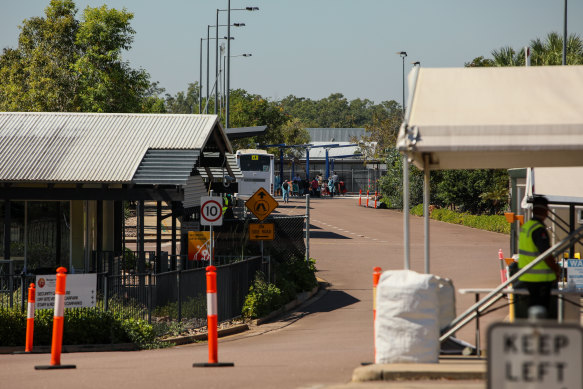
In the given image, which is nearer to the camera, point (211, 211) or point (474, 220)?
point (211, 211)

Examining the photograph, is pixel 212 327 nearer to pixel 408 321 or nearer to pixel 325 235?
pixel 408 321

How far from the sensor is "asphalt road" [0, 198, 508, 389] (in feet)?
28.6

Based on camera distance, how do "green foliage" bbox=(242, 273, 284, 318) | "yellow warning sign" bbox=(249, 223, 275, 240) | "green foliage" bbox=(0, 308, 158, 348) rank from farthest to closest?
1. "yellow warning sign" bbox=(249, 223, 275, 240)
2. "green foliage" bbox=(242, 273, 284, 318)
3. "green foliage" bbox=(0, 308, 158, 348)

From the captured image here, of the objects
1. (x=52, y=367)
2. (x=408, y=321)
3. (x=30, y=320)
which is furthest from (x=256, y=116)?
(x=408, y=321)

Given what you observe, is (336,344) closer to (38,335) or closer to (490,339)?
(38,335)

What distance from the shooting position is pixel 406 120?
8148 mm

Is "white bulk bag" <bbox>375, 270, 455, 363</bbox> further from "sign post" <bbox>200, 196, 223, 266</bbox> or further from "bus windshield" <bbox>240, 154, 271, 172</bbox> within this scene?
"bus windshield" <bbox>240, 154, 271, 172</bbox>

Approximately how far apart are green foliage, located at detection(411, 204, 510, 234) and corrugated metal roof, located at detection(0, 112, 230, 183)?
61.9 feet

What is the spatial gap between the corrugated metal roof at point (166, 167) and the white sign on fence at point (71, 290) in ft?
11.7

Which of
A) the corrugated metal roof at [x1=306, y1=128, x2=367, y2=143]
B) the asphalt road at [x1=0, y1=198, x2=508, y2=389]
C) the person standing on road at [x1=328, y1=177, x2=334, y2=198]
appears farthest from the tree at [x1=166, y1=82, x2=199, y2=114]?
the asphalt road at [x1=0, y1=198, x2=508, y2=389]

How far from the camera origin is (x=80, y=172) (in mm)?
17203

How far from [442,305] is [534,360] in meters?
4.73

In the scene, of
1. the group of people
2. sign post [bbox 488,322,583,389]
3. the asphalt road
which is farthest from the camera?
the group of people

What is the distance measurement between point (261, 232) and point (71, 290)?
613 centimetres
